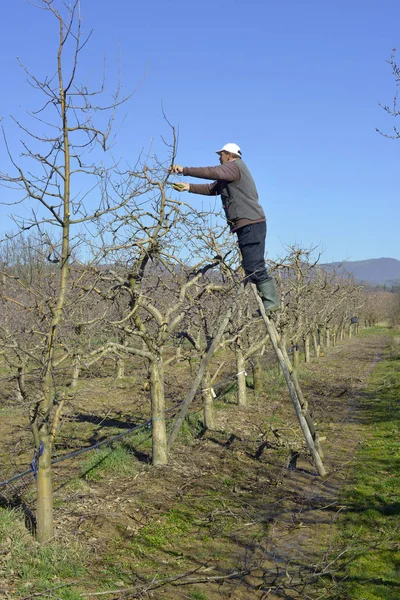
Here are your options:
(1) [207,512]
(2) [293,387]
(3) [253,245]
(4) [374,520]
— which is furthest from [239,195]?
(4) [374,520]

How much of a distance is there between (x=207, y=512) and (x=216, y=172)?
3.94 metres

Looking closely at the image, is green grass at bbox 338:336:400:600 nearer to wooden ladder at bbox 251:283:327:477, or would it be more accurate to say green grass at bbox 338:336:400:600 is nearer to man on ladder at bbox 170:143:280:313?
wooden ladder at bbox 251:283:327:477

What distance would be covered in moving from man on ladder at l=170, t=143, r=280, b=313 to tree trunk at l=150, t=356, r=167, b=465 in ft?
8.37

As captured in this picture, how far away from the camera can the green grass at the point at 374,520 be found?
5.07 m

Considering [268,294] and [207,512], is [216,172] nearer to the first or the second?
[268,294]

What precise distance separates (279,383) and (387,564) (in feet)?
40.9

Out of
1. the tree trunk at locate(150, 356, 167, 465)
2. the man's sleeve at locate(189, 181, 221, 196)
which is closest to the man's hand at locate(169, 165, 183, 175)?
the man's sleeve at locate(189, 181, 221, 196)

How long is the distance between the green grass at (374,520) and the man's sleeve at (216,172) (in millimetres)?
3777

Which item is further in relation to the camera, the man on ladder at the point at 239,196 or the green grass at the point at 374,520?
the man on ladder at the point at 239,196

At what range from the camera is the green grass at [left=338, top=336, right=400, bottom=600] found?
16.6ft

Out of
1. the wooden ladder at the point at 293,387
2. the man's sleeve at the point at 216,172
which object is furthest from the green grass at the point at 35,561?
the man's sleeve at the point at 216,172

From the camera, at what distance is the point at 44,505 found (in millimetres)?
5316

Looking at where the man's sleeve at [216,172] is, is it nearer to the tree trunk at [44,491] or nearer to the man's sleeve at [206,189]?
the man's sleeve at [206,189]

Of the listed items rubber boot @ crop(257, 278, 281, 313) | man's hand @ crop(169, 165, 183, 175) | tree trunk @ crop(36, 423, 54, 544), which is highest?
man's hand @ crop(169, 165, 183, 175)
